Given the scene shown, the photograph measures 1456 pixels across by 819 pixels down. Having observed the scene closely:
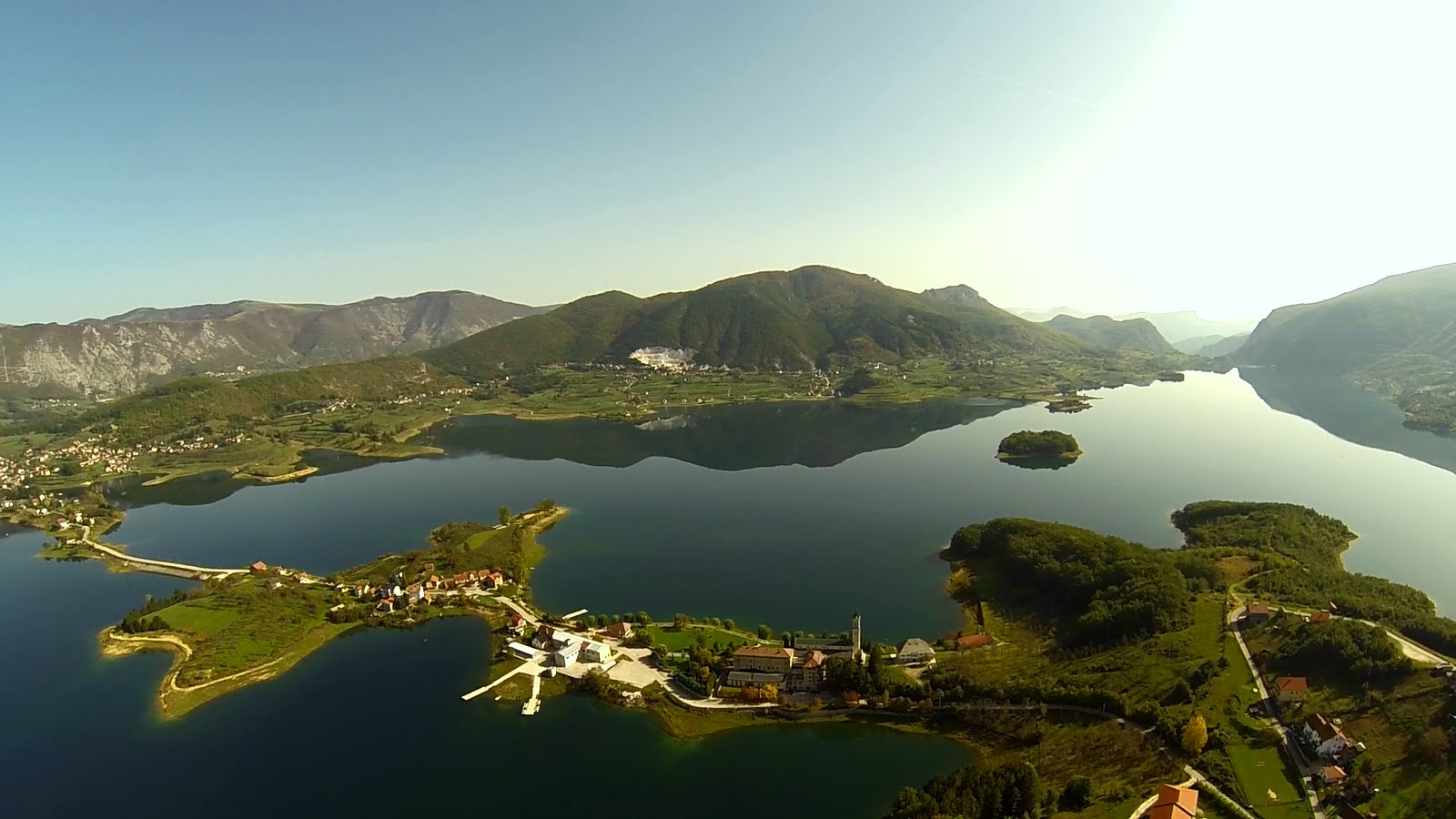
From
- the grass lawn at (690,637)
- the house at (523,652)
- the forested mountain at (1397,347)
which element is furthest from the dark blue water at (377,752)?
the forested mountain at (1397,347)

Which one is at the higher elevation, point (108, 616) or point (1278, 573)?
point (1278, 573)

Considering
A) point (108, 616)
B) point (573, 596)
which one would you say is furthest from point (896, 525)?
point (108, 616)

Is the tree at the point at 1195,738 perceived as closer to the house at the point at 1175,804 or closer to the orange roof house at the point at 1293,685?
the house at the point at 1175,804

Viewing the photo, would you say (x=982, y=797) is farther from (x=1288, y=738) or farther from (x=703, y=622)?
(x=703, y=622)

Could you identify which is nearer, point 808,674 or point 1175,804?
point 1175,804

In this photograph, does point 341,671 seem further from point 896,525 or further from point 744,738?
point 896,525

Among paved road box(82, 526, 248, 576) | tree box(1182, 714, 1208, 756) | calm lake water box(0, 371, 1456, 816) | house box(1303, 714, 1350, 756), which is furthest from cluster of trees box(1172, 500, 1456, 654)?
paved road box(82, 526, 248, 576)

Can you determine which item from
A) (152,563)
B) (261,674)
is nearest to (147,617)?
(261,674)
